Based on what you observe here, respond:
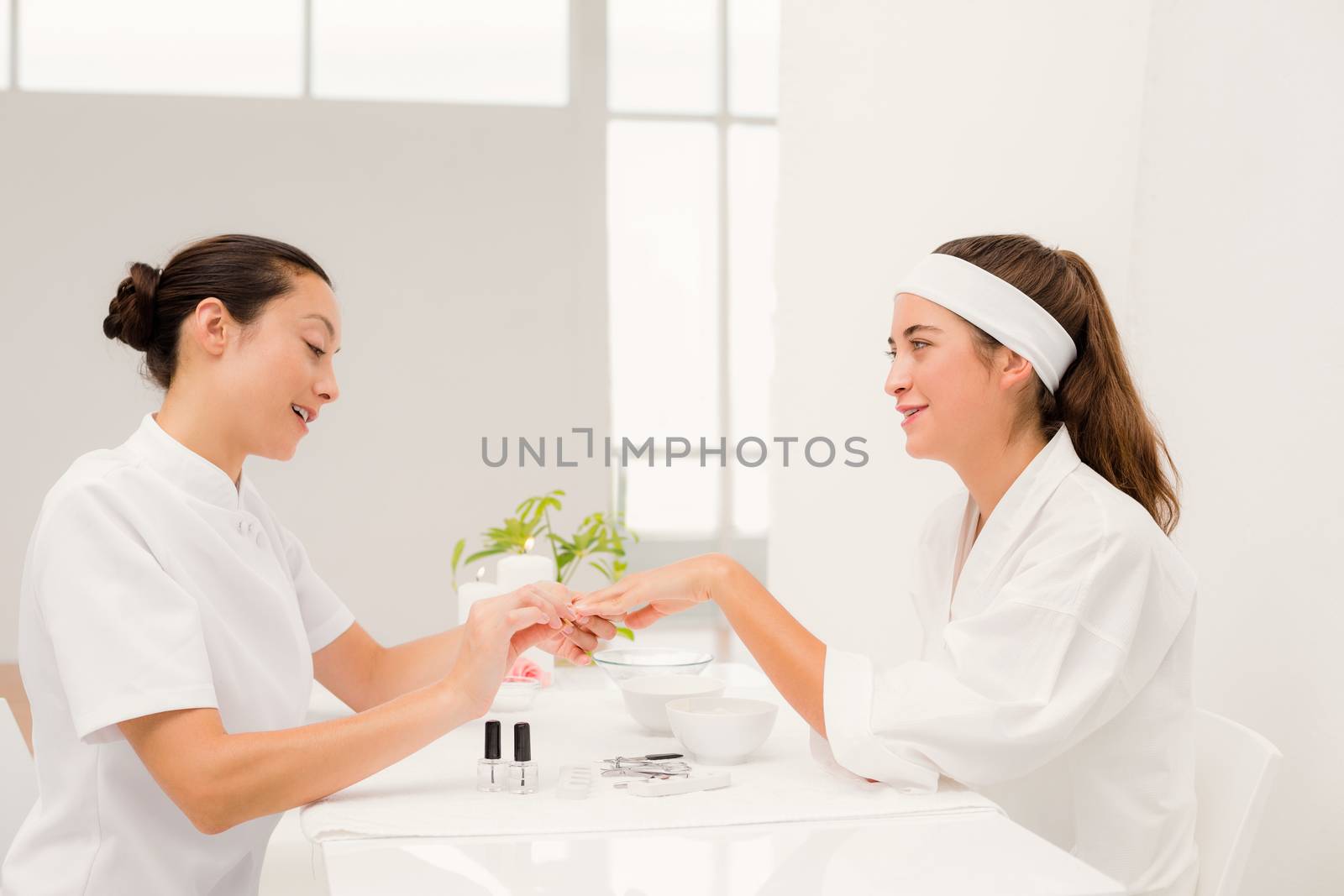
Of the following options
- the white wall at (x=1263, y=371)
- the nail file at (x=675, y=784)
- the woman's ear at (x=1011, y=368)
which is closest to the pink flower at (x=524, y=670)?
the nail file at (x=675, y=784)

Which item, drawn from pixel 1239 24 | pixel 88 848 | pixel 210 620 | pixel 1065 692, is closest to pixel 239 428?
pixel 210 620

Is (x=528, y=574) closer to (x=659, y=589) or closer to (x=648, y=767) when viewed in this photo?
(x=659, y=589)

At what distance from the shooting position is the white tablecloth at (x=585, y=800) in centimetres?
112

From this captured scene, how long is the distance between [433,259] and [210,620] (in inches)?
182

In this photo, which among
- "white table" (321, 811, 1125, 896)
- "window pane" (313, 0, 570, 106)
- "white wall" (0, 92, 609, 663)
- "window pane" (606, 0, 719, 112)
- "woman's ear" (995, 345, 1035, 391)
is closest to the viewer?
"white table" (321, 811, 1125, 896)

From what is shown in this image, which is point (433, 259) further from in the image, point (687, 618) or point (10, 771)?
point (10, 771)

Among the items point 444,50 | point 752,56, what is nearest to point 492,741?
point 444,50

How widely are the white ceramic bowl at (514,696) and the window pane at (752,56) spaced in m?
4.98

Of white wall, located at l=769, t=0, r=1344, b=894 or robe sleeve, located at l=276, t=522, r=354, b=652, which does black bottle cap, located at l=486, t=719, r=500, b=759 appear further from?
white wall, located at l=769, t=0, r=1344, b=894

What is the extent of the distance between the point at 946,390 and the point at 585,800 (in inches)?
28.8

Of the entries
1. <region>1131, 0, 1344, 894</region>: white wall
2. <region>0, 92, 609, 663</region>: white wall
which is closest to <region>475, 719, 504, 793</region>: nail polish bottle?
<region>1131, 0, 1344, 894</region>: white wall

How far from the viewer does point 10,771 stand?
1.48m

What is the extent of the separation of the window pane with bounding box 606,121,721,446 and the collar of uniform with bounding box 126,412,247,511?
462 cm

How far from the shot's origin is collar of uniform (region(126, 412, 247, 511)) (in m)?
1.35
